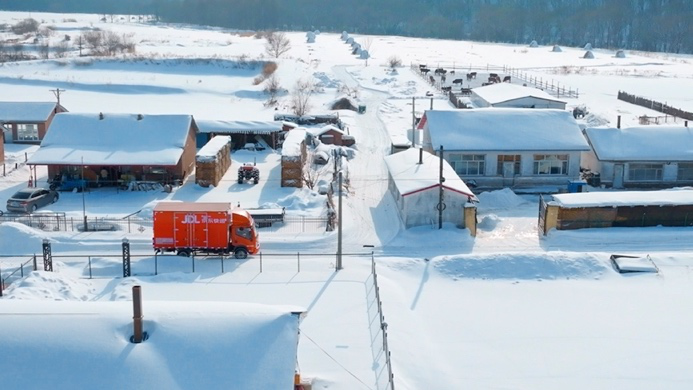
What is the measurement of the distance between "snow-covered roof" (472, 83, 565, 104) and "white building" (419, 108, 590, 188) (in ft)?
48.3

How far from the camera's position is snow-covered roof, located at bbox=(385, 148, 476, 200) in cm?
2934

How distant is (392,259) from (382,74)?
189 ft

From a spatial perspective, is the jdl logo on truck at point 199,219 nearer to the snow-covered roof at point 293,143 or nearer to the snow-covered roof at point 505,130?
the snow-covered roof at point 293,143

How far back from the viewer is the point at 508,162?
36.2m

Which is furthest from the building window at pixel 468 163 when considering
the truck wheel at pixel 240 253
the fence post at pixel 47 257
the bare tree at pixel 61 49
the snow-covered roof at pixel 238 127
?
the bare tree at pixel 61 49

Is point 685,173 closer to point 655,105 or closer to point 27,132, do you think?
point 655,105

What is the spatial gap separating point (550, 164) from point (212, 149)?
16387 millimetres

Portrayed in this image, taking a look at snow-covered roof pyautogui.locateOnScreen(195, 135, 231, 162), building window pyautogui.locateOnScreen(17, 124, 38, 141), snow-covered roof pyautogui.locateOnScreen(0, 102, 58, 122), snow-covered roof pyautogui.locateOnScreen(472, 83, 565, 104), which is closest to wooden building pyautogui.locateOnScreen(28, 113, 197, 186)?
snow-covered roof pyautogui.locateOnScreen(195, 135, 231, 162)

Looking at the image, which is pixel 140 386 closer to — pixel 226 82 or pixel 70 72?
pixel 226 82

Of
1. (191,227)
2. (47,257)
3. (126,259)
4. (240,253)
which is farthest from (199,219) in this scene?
(47,257)

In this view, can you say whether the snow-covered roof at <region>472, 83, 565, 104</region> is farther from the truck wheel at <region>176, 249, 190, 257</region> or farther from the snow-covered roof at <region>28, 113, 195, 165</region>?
the truck wheel at <region>176, 249, 190, 257</region>

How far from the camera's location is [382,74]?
81375 mm

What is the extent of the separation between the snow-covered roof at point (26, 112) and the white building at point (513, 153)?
76.8ft

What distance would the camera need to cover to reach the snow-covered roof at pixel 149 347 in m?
12.0
